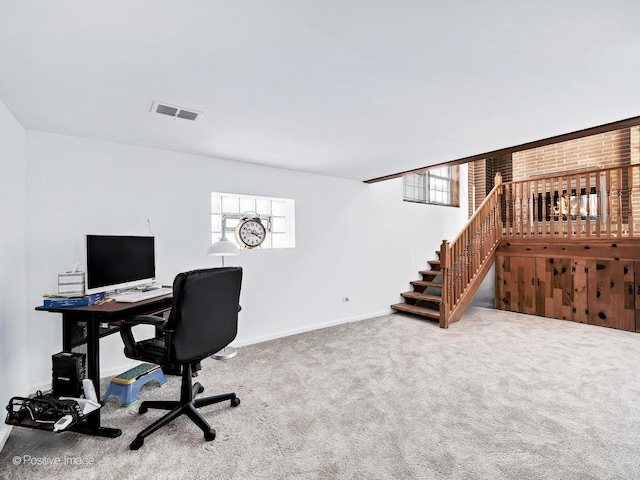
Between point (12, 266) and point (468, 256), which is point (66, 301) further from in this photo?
point (468, 256)

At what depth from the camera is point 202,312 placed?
2.02m

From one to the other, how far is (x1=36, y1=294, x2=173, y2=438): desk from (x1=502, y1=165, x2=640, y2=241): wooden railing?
5.39m

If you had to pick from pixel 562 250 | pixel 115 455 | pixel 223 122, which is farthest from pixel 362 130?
pixel 562 250

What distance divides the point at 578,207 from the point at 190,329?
17.0 ft

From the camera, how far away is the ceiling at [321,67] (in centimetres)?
137

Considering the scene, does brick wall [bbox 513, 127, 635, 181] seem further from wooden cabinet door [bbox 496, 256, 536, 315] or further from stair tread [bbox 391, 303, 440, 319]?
stair tread [bbox 391, 303, 440, 319]

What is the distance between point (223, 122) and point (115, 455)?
2347 millimetres

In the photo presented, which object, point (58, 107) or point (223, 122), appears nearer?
point (58, 107)

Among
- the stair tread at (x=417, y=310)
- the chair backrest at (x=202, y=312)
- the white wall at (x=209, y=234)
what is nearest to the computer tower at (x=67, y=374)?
the chair backrest at (x=202, y=312)

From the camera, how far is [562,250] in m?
4.86

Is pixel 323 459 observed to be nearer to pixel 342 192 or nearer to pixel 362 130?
pixel 362 130

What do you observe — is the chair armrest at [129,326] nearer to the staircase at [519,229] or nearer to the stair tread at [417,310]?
the staircase at [519,229]

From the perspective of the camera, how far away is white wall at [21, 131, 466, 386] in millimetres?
2742

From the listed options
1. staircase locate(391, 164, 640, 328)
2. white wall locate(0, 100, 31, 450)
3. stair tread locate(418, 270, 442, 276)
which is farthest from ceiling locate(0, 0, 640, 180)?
stair tread locate(418, 270, 442, 276)
